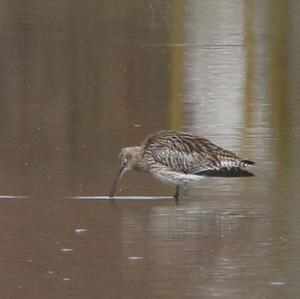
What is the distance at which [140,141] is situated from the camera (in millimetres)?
14234

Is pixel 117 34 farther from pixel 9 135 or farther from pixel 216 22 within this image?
pixel 9 135

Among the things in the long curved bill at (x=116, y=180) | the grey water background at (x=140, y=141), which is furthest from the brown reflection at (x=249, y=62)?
the long curved bill at (x=116, y=180)

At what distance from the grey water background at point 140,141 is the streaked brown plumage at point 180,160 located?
0.20m

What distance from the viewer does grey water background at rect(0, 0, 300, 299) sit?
9.38m

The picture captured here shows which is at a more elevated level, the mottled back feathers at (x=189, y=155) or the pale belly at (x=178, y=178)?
the mottled back feathers at (x=189, y=155)

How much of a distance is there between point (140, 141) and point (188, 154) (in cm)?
238

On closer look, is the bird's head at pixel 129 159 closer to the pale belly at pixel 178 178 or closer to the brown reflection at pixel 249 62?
the pale belly at pixel 178 178

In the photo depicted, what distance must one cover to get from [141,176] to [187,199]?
46.4 inches

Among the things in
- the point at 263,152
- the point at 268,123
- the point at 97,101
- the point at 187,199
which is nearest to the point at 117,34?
the point at 97,101

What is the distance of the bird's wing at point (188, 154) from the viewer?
38.6ft

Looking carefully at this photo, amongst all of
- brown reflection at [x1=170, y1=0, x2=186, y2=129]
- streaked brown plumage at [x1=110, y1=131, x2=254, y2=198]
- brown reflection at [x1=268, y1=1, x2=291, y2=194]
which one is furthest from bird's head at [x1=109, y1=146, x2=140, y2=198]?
brown reflection at [x1=170, y1=0, x2=186, y2=129]

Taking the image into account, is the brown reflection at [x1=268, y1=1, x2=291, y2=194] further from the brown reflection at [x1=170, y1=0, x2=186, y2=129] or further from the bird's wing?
the brown reflection at [x1=170, y1=0, x2=186, y2=129]

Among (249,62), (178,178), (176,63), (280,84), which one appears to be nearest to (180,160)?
(178,178)

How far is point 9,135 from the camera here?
47.8 ft
